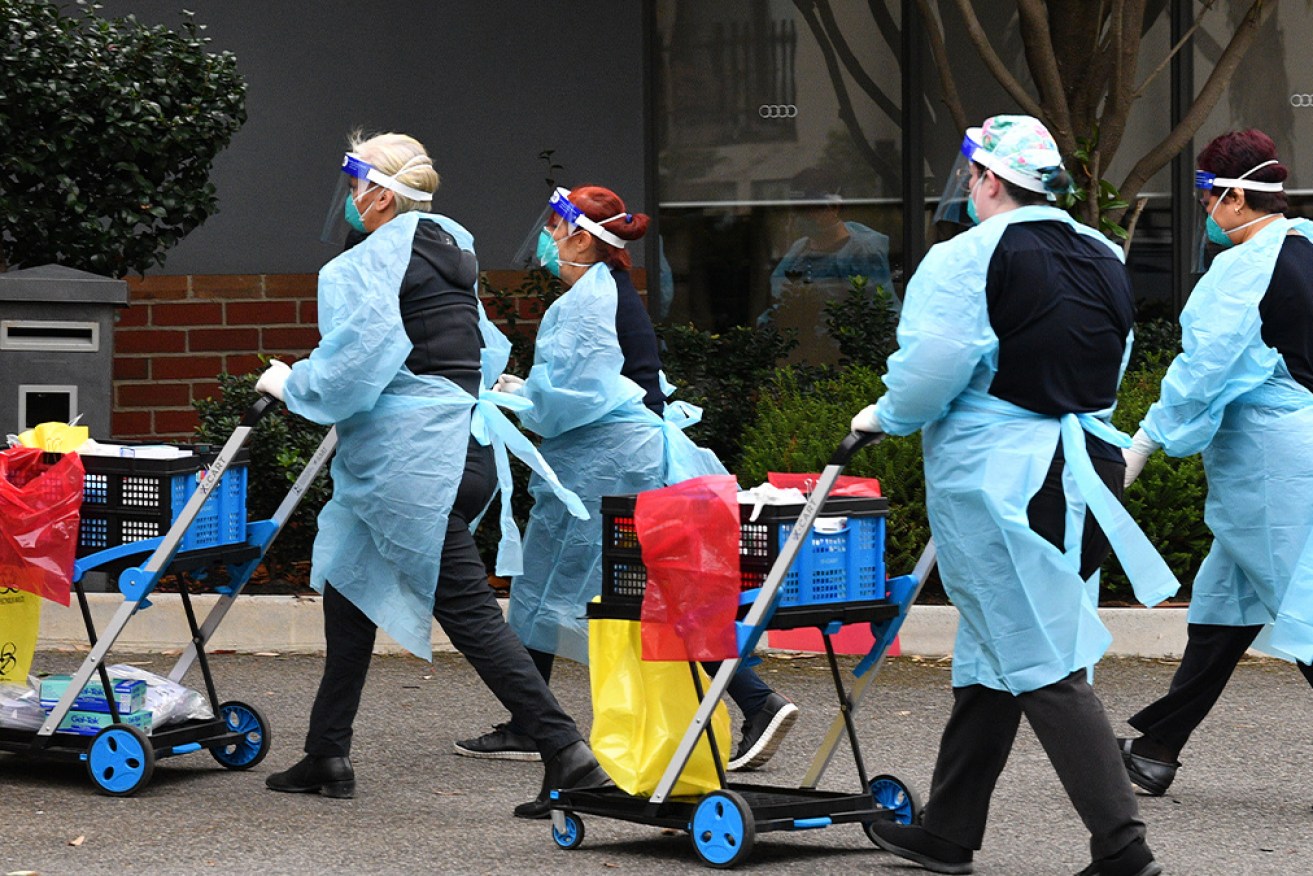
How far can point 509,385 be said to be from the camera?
21.3ft

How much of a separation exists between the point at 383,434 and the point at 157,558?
78 centimetres

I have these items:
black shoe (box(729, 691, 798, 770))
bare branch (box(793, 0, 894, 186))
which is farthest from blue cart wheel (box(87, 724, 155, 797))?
bare branch (box(793, 0, 894, 186))

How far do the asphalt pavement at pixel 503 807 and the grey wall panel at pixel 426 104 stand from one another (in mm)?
4272

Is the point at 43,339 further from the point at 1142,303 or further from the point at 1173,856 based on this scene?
the point at 1142,303

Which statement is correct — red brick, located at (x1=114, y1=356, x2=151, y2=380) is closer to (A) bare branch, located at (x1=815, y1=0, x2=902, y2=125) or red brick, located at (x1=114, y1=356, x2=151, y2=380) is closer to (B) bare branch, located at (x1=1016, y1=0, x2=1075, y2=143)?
(A) bare branch, located at (x1=815, y1=0, x2=902, y2=125)

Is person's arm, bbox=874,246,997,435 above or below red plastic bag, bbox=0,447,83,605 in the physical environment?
above

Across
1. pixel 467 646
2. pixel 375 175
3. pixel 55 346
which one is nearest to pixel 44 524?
pixel 467 646

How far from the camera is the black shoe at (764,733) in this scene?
6230mm

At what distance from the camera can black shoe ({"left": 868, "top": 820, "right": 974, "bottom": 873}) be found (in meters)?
5.01

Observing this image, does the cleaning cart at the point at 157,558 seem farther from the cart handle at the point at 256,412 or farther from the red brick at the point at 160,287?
the red brick at the point at 160,287

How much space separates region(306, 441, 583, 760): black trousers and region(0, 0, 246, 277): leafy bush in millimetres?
3603

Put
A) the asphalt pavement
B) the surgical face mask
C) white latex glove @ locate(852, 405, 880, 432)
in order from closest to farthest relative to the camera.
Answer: white latex glove @ locate(852, 405, 880, 432)
the surgical face mask
the asphalt pavement

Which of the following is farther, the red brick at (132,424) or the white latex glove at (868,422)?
the red brick at (132,424)

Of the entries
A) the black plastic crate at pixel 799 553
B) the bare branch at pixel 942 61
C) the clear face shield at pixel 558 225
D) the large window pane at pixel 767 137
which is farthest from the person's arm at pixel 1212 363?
the large window pane at pixel 767 137
